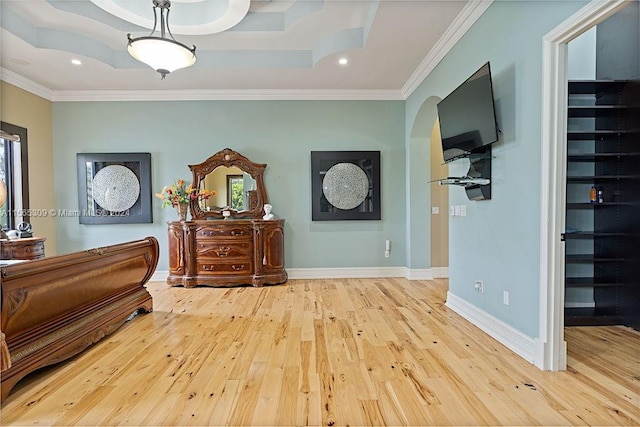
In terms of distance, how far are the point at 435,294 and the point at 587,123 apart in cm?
244

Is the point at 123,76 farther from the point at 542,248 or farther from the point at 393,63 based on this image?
the point at 542,248

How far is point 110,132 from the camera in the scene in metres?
5.07

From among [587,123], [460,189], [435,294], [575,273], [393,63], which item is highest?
[393,63]

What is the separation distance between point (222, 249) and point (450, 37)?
3.83m

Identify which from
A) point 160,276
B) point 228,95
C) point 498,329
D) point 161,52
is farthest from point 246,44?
point 498,329

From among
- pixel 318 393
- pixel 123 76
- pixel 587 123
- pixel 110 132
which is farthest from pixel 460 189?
pixel 110 132

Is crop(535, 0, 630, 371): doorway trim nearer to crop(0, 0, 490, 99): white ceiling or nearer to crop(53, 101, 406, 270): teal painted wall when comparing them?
crop(0, 0, 490, 99): white ceiling

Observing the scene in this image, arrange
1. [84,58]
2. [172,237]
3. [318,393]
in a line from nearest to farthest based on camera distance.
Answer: [318,393] < [84,58] < [172,237]

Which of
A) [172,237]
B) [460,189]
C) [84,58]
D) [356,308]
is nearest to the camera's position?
[460,189]

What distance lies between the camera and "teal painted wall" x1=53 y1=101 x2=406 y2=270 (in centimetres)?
506

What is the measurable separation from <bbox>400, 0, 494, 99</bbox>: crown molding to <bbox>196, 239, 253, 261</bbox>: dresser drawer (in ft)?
10.7

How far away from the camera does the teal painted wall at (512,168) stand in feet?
7.48

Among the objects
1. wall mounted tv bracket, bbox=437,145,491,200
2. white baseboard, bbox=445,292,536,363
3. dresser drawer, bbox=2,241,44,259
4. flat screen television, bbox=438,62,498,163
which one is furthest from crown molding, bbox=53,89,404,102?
white baseboard, bbox=445,292,536,363

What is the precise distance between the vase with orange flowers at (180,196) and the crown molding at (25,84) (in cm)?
221
